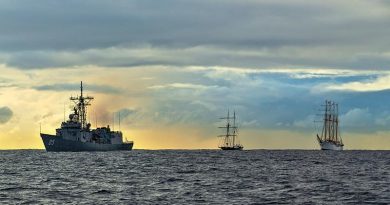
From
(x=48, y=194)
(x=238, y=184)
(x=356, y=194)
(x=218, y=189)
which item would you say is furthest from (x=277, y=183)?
(x=48, y=194)

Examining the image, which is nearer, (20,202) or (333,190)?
(20,202)

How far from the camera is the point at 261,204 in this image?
4859 cm

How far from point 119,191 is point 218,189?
30.7 ft

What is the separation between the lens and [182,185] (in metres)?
67.9

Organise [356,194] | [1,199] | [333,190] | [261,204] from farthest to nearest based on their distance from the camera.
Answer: [333,190] < [356,194] < [1,199] < [261,204]

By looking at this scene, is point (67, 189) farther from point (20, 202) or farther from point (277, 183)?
point (277, 183)

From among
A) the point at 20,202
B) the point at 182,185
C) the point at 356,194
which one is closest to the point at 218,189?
the point at 182,185

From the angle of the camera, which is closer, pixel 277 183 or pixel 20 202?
pixel 20 202

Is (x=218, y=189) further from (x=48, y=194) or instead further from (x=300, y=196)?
(x=48, y=194)

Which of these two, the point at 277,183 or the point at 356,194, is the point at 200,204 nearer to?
the point at 356,194

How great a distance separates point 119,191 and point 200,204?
14.3 metres

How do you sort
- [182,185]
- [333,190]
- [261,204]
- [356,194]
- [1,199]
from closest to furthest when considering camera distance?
[261,204] < [1,199] < [356,194] < [333,190] < [182,185]

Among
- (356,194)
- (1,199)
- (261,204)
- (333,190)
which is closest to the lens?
(261,204)

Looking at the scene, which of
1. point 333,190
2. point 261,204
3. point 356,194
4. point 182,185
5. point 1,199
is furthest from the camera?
point 182,185
